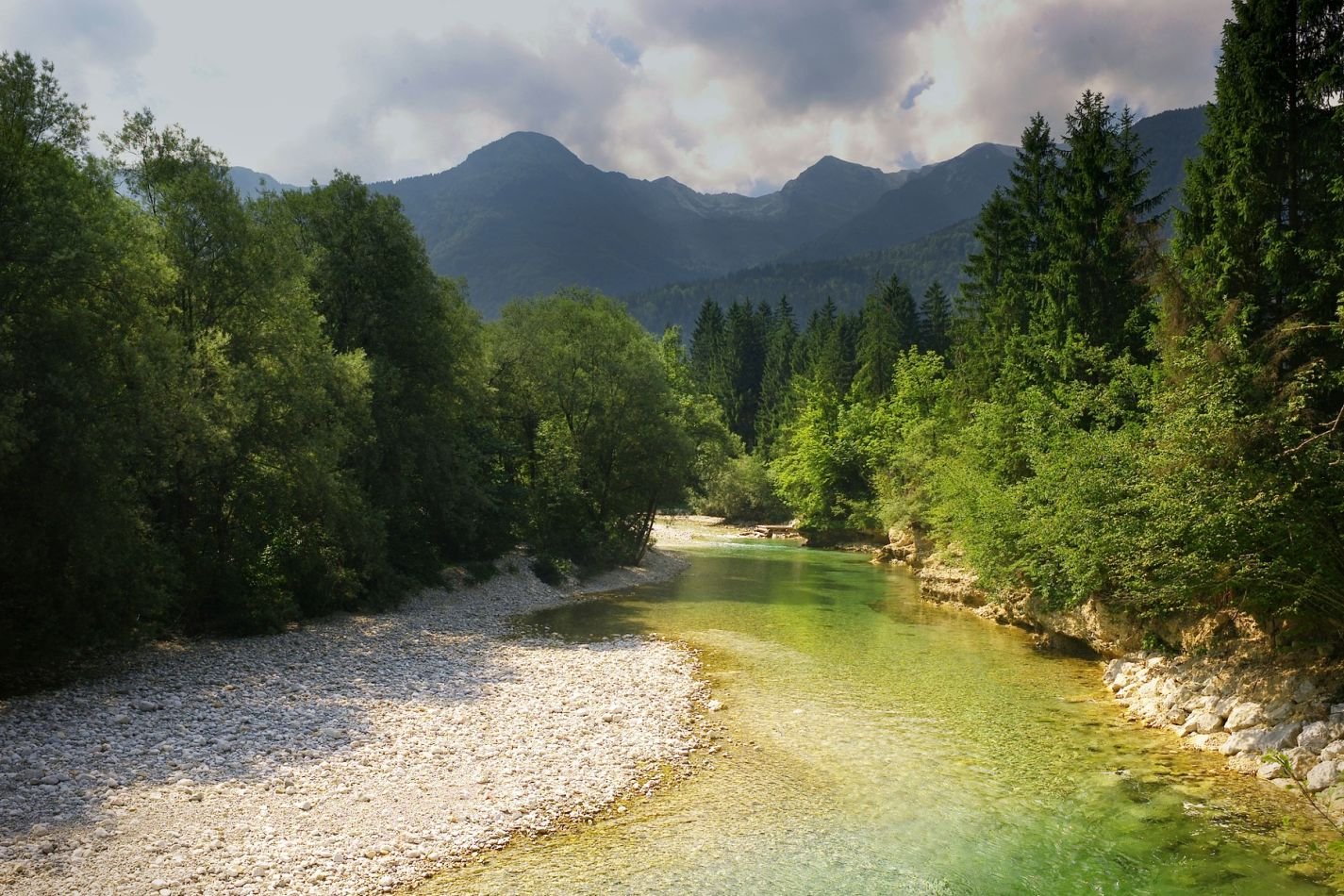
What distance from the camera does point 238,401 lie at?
18219mm

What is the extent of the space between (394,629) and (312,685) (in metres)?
6.97

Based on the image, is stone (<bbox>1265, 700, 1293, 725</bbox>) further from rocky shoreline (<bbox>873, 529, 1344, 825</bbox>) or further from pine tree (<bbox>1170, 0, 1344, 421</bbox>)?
pine tree (<bbox>1170, 0, 1344, 421</bbox>)

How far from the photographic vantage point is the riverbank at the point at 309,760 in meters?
9.30

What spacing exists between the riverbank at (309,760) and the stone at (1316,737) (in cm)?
1044

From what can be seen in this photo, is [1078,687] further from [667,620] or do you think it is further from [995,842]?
[667,620]

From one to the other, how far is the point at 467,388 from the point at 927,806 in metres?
24.2

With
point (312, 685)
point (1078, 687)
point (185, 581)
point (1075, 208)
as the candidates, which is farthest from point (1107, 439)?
point (185, 581)

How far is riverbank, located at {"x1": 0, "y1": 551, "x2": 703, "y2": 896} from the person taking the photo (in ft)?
30.5

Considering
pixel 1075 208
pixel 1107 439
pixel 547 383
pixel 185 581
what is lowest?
pixel 185 581


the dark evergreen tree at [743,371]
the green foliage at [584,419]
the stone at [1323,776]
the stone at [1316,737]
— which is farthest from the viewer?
the dark evergreen tree at [743,371]

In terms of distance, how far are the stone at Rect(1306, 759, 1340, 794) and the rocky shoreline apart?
15 millimetres

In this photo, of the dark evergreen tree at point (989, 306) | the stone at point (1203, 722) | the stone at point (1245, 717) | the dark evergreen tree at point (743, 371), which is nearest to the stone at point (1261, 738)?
the stone at point (1245, 717)

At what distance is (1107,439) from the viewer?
18.8m

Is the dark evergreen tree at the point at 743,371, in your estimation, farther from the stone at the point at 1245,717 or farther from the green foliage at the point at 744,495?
the stone at the point at 1245,717
